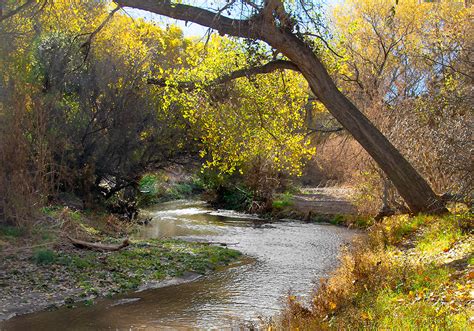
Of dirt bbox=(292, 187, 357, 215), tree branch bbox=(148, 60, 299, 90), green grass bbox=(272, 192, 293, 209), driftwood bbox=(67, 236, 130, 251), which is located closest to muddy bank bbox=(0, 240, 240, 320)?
driftwood bbox=(67, 236, 130, 251)

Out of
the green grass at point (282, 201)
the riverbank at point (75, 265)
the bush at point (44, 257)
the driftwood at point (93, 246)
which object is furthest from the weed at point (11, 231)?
the green grass at point (282, 201)

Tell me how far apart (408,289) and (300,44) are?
6.45 m

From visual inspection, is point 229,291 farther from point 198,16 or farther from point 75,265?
point 198,16

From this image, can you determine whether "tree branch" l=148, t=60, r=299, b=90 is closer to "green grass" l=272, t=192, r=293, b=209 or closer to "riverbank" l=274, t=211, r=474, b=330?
"riverbank" l=274, t=211, r=474, b=330

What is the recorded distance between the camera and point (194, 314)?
33.0 ft

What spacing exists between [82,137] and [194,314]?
486 inches

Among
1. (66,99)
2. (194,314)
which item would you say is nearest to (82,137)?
(66,99)

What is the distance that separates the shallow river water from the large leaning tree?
11.5 feet

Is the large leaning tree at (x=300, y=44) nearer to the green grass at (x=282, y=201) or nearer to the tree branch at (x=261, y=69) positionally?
the tree branch at (x=261, y=69)

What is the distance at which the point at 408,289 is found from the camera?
314 inches

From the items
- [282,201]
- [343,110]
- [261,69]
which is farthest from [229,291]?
[282,201]

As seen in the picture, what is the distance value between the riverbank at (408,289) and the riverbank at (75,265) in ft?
16.5

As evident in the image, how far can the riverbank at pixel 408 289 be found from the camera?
19.5 ft

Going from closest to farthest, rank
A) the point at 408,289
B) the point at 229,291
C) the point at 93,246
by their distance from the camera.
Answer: the point at 408,289 < the point at 229,291 < the point at 93,246
